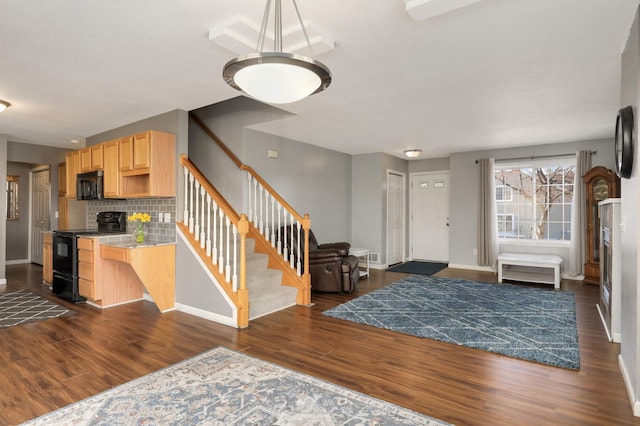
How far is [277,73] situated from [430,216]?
741 centimetres

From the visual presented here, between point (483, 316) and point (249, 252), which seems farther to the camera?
point (249, 252)

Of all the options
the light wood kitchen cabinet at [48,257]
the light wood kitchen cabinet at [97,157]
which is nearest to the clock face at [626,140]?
the light wood kitchen cabinet at [97,157]

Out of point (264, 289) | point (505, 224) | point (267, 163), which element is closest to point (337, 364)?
point (264, 289)

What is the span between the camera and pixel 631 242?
7.96 ft

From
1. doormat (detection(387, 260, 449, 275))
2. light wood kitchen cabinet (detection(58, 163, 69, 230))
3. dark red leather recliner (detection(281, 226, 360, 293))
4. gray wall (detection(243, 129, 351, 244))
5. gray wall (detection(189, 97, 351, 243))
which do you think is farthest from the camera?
light wood kitchen cabinet (detection(58, 163, 69, 230))

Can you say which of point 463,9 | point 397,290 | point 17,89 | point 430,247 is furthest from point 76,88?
point 430,247

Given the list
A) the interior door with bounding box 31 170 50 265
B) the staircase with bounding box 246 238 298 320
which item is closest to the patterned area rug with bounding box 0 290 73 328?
the staircase with bounding box 246 238 298 320

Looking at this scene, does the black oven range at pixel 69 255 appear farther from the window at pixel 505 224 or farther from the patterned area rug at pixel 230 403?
the window at pixel 505 224

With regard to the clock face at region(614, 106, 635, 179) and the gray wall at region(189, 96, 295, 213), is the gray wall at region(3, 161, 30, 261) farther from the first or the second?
the clock face at region(614, 106, 635, 179)

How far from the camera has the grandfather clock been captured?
5934mm

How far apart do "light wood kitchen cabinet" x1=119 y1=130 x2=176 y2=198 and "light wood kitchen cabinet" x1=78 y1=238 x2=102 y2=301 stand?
762 mm

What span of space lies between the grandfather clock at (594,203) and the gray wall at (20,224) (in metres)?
11.4

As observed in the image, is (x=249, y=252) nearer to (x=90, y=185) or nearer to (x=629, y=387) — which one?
(x=90, y=185)

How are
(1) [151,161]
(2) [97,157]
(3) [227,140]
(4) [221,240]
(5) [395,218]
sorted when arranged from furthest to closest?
(5) [395,218], (3) [227,140], (2) [97,157], (1) [151,161], (4) [221,240]
